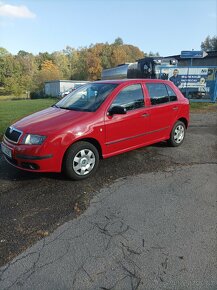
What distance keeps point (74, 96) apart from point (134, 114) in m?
1.31

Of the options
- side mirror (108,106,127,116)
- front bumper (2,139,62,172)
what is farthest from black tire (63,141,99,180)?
side mirror (108,106,127,116)

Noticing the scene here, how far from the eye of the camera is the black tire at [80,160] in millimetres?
4555

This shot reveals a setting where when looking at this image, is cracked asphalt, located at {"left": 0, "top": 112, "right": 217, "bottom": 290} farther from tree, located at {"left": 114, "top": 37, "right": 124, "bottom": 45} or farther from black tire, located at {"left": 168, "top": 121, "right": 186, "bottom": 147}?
tree, located at {"left": 114, "top": 37, "right": 124, "bottom": 45}

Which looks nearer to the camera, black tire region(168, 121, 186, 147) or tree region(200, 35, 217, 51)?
black tire region(168, 121, 186, 147)

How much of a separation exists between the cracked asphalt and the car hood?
2.91ft

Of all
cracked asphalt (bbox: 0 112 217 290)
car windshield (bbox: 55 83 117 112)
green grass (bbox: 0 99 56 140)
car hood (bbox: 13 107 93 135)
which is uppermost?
car windshield (bbox: 55 83 117 112)

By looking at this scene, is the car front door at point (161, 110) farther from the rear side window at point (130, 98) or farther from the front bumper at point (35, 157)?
the front bumper at point (35, 157)

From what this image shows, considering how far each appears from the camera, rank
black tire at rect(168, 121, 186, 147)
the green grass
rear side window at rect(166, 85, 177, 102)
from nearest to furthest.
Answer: rear side window at rect(166, 85, 177, 102)
black tire at rect(168, 121, 186, 147)
the green grass

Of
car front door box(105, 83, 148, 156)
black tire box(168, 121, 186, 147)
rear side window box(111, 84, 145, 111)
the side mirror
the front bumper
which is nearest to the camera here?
the front bumper

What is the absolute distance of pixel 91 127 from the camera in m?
4.74

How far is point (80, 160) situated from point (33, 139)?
846mm

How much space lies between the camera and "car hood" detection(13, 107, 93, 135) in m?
4.46

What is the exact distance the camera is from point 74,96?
18.8 ft

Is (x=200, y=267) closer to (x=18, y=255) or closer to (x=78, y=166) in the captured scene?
(x=18, y=255)
